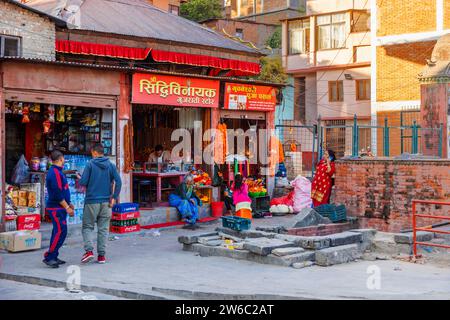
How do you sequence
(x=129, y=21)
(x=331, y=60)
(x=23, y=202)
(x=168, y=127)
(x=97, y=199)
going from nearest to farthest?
(x=97, y=199) → (x=23, y=202) → (x=168, y=127) → (x=129, y=21) → (x=331, y=60)

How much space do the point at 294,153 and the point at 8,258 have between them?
15803 mm

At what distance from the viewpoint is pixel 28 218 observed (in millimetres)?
12906

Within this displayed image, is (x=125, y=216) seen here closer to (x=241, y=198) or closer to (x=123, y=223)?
(x=123, y=223)

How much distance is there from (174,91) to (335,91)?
73.9 ft

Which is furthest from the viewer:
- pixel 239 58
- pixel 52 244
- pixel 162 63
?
pixel 239 58

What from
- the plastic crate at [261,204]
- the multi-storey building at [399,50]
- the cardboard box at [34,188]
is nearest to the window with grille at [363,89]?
the multi-storey building at [399,50]

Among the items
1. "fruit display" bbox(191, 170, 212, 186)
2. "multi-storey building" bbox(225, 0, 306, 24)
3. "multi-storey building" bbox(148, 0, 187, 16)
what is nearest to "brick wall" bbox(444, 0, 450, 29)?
"fruit display" bbox(191, 170, 212, 186)

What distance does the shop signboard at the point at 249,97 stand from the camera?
1789 cm

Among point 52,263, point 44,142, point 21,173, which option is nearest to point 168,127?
point 44,142

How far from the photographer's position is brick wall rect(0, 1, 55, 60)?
1577 centimetres

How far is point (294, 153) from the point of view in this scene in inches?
1007

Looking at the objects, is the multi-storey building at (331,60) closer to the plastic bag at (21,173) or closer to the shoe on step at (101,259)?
the plastic bag at (21,173)
